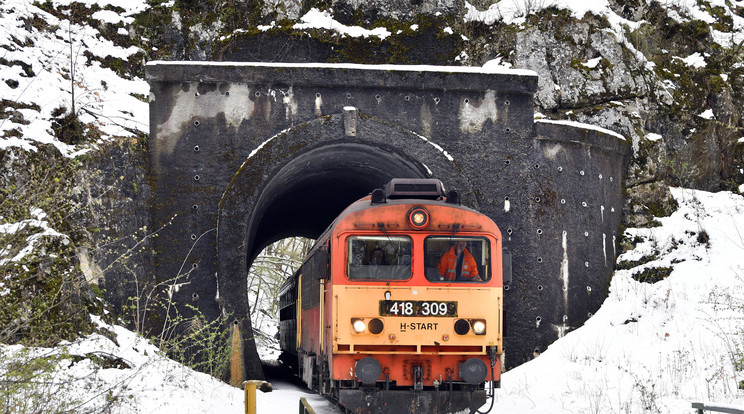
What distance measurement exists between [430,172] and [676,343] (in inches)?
216

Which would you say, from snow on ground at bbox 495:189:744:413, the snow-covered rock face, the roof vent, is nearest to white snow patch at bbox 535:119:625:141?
the snow-covered rock face

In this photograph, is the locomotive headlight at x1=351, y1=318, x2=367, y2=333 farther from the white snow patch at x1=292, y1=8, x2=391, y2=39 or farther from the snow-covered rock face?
the white snow patch at x1=292, y1=8, x2=391, y2=39

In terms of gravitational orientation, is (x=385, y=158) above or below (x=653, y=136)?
below

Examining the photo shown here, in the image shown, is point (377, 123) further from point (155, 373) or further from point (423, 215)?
point (155, 373)

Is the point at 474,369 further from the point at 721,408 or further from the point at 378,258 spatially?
the point at 721,408

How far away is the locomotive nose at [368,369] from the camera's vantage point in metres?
8.28

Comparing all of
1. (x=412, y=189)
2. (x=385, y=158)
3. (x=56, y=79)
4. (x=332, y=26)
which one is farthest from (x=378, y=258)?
(x=332, y=26)


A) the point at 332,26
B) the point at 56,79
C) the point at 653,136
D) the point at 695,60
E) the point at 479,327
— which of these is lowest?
the point at 479,327

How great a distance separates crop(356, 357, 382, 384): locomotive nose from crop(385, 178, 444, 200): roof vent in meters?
2.50

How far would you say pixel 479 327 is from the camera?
28.2 feet

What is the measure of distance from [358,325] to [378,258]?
92 cm

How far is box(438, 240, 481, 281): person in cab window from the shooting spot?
877cm

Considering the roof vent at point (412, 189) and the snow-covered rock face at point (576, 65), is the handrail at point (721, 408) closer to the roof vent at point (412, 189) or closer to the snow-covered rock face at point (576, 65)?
the roof vent at point (412, 189)

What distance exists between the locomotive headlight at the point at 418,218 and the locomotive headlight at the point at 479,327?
1400 millimetres
